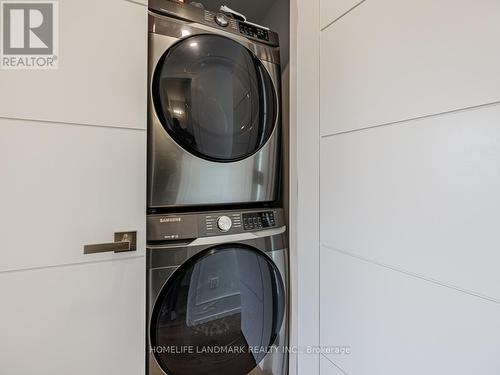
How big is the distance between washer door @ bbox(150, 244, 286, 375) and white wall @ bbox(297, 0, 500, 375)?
0.31m

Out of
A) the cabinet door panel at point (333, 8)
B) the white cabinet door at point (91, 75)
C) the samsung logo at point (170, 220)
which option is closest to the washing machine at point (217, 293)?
the samsung logo at point (170, 220)

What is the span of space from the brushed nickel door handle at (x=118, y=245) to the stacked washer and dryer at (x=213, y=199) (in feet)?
0.21

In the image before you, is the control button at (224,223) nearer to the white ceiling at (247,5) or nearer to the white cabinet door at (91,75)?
the white cabinet door at (91,75)

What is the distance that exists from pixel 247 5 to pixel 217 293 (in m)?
1.58

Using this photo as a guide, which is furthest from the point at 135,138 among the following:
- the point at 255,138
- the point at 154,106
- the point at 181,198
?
the point at 255,138

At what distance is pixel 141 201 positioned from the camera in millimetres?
851

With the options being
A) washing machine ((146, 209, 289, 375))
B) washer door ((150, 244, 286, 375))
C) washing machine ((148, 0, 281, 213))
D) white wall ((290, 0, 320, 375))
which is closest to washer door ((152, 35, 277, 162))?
washing machine ((148, 0, 281, 213))

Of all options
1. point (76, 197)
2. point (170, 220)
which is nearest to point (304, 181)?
point (170, 220)

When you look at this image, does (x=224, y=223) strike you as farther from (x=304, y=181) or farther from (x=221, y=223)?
(x=304, y=181)

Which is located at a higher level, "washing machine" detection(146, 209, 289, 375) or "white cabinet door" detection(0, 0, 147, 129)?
"white cabinet door" detection(0, 0, 147, 129)

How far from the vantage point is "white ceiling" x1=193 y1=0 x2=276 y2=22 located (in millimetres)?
1488

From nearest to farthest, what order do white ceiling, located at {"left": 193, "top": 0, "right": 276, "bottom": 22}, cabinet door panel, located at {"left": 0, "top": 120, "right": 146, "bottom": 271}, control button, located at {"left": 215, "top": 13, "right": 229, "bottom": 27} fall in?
cabinet door panel, located at {"left": 0, "top": 120, "right": 146, "bottom": 271}
control button, located at {"left": 215, "top": 13, "right": 229, "bottom": 27}
white ceiling, located at {"left": 193, "top": 0, "right": 276, "bottom": 22}

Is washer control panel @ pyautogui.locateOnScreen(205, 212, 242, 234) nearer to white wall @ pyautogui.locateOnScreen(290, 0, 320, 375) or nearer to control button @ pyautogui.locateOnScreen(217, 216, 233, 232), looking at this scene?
control button @ pyautogui.locateOnScreen(217, 216, 233, 232)

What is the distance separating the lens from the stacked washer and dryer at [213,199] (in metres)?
0.89
